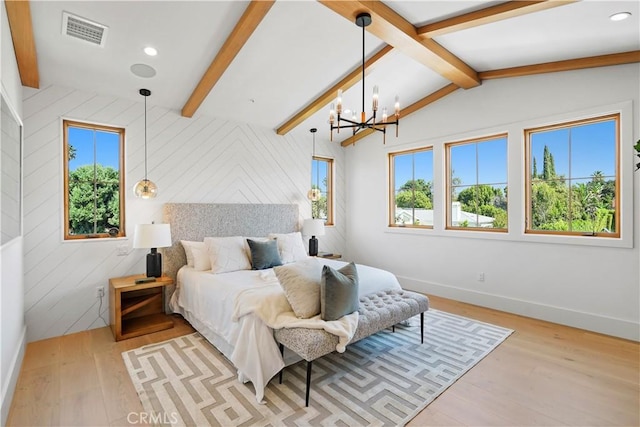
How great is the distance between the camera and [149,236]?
3.36 metres

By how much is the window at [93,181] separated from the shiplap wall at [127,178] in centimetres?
11

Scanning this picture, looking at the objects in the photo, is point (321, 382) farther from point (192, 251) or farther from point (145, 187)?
point (145, 187)

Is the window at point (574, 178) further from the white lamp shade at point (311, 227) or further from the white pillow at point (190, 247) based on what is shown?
the white pillow at point (190, 247)

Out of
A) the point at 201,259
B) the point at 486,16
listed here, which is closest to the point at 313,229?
the point at 201,259

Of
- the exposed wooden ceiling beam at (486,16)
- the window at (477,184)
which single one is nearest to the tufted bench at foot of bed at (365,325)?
the window at (477,184)

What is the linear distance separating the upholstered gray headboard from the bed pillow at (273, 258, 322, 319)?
200 cm

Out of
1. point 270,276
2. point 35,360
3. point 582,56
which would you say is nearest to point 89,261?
point 35,360

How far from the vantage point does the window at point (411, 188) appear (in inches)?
196

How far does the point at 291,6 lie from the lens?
2.67m

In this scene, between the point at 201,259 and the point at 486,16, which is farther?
the point at 201,259

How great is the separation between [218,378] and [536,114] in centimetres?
440

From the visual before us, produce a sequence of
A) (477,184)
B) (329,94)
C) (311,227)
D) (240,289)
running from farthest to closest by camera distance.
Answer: (311,227)
(477,184)
(329,94)
(240,289)

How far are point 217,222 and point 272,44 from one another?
2362 mm

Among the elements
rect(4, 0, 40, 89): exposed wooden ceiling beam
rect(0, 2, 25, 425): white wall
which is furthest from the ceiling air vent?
rect(0, 2, 25, 425): white wall
